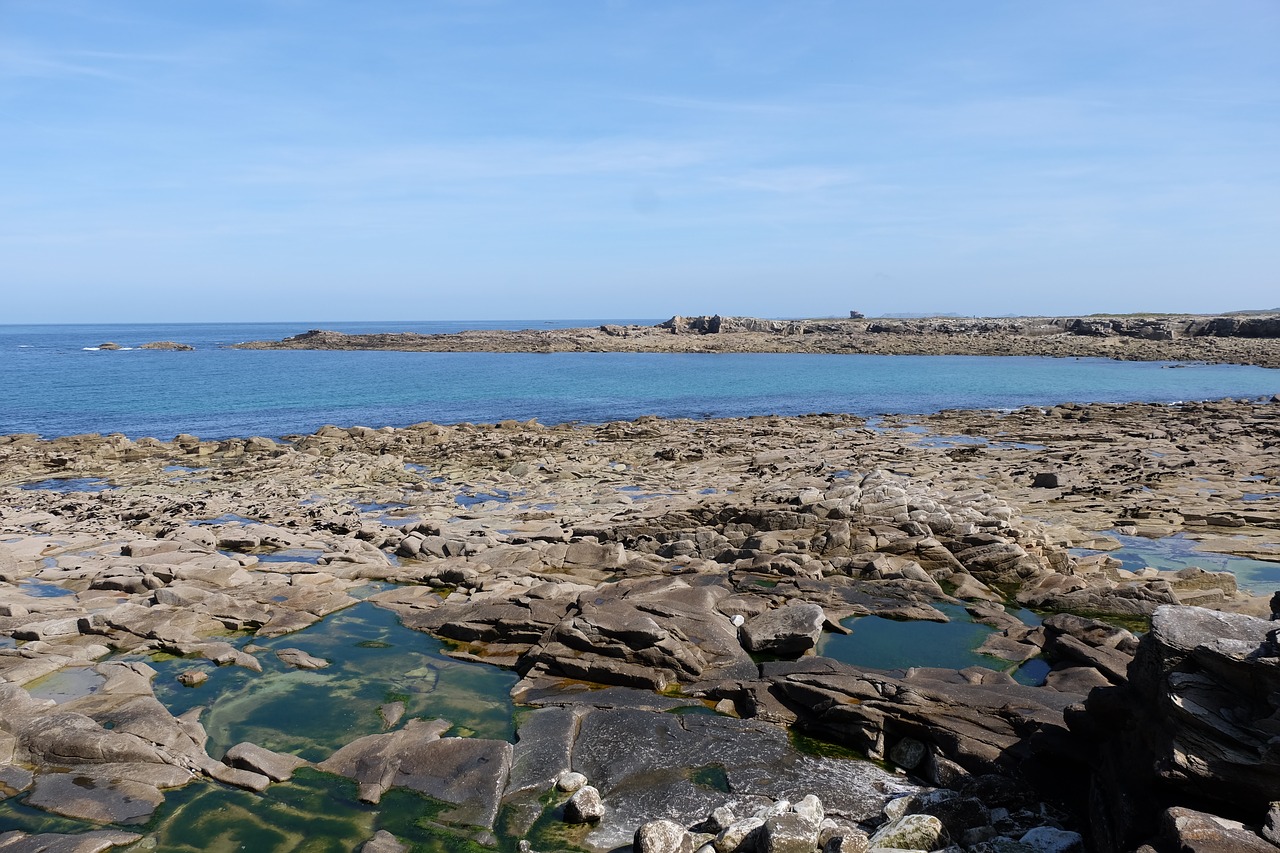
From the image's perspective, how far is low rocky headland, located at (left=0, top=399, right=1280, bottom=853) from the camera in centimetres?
865

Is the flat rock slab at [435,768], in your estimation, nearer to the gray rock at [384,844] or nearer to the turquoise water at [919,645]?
the gray rock at [384,844]

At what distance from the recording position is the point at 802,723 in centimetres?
1195

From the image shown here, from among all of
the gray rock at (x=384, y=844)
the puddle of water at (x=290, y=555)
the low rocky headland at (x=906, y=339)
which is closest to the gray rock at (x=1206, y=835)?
the gray rock at (x=384, y=844)

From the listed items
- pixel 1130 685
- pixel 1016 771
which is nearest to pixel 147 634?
pixel 1016 771

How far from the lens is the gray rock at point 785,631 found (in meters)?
14.6

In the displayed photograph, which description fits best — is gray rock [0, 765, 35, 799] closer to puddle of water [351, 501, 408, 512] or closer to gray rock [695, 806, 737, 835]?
gray rock [695, 806, 737, 835]

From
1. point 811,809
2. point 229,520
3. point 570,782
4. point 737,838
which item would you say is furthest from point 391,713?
point 229,520

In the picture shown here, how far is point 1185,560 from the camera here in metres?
19.8

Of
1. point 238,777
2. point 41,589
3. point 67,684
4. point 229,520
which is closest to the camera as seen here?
point 238,777

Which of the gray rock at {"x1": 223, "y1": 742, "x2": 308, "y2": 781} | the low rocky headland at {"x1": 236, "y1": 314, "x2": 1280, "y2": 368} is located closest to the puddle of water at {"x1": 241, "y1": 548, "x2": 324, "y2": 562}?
the gray rock at {"x1": 223, "y1": 742, "x2": 308, "y2": 781}

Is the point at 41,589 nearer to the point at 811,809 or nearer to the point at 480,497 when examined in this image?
the point at 480,497

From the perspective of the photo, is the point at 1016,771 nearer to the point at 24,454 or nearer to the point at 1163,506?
the point at 1163,506

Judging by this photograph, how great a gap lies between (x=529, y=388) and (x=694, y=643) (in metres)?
59.6

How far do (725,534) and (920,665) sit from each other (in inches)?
326
